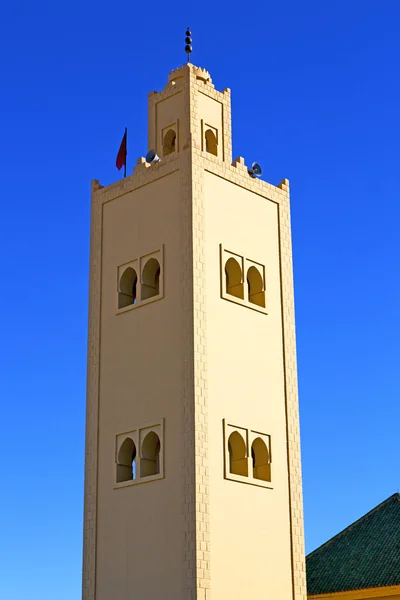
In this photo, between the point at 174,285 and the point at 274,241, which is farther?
the point at 274,241

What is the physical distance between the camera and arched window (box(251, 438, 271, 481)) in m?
19.4

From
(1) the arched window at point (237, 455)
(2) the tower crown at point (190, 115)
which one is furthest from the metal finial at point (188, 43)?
(1) the arched window at point (237, 455)

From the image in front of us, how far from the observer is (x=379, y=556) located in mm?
24375

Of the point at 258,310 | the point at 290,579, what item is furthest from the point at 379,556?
Answer: the point at 258,310

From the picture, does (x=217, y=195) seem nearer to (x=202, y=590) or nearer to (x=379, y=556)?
(x=202, y=590)

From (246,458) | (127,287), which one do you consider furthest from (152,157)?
(246,458)

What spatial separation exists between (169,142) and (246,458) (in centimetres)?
711

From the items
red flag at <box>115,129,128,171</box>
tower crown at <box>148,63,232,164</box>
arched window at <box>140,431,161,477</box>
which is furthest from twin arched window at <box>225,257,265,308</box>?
red flag at <box>115,129,128,171</box>

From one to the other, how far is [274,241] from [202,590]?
24.7 feet

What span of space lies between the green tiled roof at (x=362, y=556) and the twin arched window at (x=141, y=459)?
23.5ft

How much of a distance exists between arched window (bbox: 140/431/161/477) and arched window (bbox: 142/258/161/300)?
2779 mm

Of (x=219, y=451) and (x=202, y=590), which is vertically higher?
(x=219, y=451)

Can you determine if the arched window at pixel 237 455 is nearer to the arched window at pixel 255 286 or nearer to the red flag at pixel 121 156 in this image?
the arched window at pixel 255 286

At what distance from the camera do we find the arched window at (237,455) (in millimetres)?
18969
